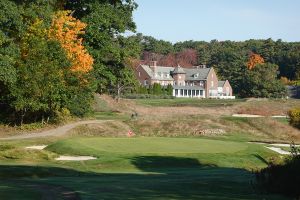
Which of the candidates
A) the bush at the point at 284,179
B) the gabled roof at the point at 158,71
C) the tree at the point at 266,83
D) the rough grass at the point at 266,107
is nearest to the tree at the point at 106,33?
the rough grass at the point at 266,107

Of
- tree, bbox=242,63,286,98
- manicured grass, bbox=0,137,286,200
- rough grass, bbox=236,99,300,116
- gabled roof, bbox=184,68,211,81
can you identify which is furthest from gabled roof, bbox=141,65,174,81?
manicured grass, bbox=0,137,286,200

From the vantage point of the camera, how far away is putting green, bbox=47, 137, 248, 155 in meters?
27.2

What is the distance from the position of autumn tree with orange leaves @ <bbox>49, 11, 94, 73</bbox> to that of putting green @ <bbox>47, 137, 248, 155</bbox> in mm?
11783

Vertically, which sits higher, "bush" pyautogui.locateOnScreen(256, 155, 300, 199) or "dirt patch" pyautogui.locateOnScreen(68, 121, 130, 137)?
"bush" pyautogui.locateOnScreen(256, 155, 300, 199)

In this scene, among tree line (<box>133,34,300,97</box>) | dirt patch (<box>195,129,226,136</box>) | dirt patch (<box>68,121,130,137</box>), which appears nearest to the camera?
dirt patch (<box>68,121,130,137</box>)

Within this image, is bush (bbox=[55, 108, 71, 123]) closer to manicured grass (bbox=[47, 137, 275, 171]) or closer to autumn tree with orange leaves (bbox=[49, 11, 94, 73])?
autumn tree with orange leaves (bbox=[49, 11, 94, 73])

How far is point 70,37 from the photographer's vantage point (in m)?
42.0

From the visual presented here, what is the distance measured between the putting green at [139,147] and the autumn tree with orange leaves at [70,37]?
38.7 feet

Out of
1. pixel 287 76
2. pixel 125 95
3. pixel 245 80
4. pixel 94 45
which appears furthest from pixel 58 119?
pixel 287 76

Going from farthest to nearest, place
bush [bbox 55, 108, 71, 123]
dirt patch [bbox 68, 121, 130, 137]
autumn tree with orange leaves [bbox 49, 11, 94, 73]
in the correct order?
bush [bbox 55, 108, 71, 123] → autumn tree with orange leaves [bbox 49, 11, 94, 73] → dirt patch [bbox 68, 121, 130, 137]

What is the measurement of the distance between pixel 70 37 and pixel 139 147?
16374 mm

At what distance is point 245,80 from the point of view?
112938 millimetres

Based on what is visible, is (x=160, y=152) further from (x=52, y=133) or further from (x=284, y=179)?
(x=284, y=179)

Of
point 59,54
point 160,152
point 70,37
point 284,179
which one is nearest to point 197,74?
point 70,37
